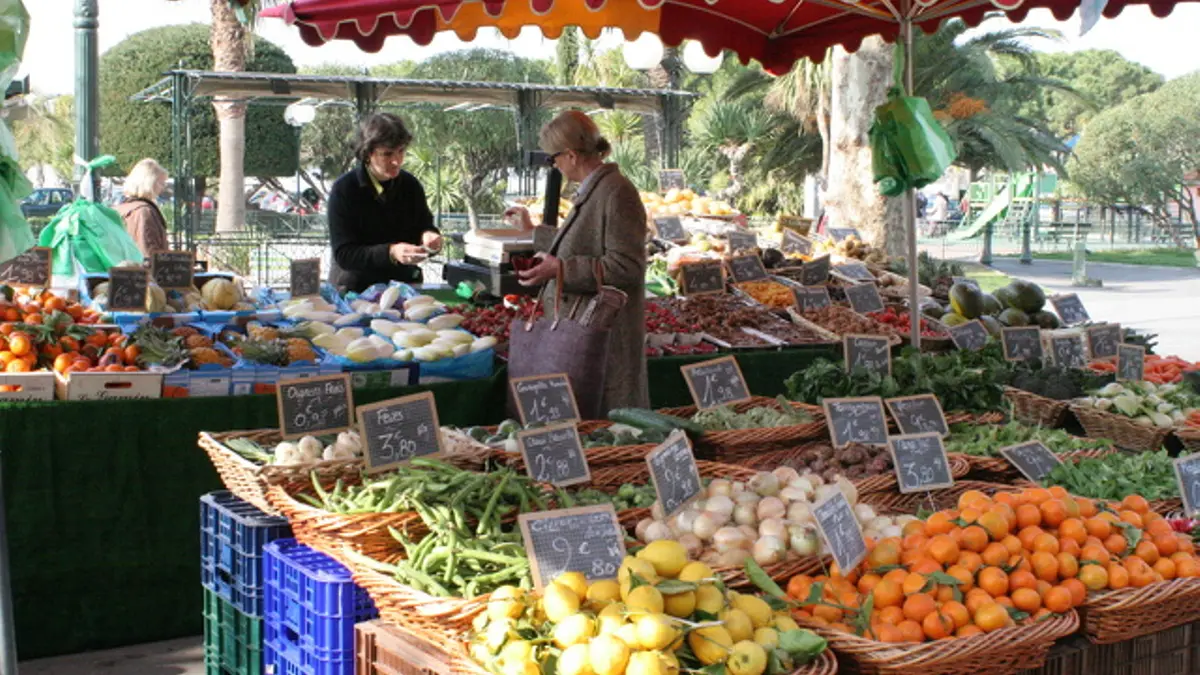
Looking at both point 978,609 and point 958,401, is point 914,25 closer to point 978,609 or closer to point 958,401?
point 958,401

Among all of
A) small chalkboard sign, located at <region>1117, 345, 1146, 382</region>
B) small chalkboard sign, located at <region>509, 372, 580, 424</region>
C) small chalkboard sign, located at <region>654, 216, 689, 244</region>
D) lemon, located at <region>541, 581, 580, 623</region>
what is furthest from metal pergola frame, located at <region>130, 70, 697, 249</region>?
lemon, located at <region>541, 581, 580, 623</region>

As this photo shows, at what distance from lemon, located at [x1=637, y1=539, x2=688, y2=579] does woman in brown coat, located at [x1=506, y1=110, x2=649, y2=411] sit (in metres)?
2.07

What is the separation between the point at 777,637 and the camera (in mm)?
2559

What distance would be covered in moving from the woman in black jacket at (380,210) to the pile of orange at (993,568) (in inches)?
115

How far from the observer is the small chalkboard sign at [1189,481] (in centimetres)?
383

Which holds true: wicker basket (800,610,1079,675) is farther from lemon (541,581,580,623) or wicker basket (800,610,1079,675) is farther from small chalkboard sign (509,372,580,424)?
small chalkboard sign (509,372,580,424)

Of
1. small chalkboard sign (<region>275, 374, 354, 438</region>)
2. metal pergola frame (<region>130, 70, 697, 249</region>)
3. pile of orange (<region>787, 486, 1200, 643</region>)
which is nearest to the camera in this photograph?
pile of orange (<region>787, 486, 1200, 643</region>)

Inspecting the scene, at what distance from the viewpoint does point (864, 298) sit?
23.6 feet

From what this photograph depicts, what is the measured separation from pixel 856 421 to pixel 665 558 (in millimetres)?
1871

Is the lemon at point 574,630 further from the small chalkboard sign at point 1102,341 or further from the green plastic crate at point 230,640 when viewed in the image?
the small chalkboard sign at point 1102,341

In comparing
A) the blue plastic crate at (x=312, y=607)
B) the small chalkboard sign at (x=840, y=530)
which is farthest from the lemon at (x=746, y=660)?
the blue plastic crate at (x=312, y=607)

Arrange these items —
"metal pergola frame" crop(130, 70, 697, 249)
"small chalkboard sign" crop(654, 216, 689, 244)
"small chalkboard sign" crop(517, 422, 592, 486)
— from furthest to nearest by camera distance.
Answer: "metal pergola frame" crop(130, 70, 697, 249) → "small chalkboard sign" crop(654, 216, 689, 244) → "small chalkboard sign" crop(517, 422, 592, 486)

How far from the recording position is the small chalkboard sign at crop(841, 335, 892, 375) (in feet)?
17.3

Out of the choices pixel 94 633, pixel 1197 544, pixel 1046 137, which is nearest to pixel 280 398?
pixel 94 633
